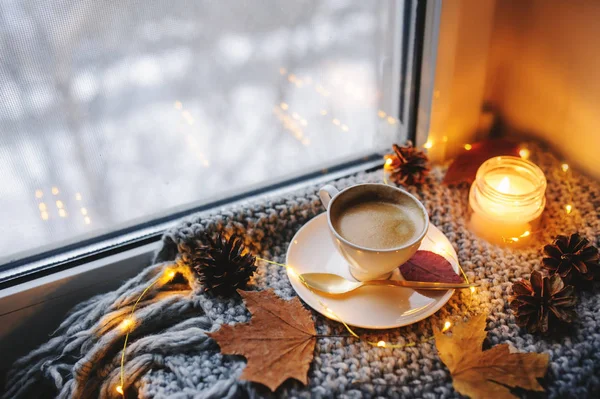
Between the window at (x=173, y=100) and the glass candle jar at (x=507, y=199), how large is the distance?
198 mm

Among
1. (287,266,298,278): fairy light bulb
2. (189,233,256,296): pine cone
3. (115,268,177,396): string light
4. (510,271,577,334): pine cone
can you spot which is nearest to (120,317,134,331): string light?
(115,268,177,396): string light

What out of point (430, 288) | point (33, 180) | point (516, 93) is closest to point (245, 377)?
point (430, 288)

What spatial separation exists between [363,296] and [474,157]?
37 cm

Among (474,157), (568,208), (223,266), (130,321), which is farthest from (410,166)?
(130,321)

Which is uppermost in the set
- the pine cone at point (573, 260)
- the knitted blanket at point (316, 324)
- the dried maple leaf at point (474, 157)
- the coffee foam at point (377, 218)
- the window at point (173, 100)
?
the window at point (173, 100)

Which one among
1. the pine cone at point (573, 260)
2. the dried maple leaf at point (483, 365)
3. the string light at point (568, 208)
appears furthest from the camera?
the string light at point (568, 208)

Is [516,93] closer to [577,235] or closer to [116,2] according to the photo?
[577,235]

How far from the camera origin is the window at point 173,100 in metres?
0.72

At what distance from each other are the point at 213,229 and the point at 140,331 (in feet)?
0.61

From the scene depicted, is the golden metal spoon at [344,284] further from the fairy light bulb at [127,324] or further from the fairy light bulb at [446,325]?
the fairy light bulb at [127,324]

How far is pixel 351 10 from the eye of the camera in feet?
2.76

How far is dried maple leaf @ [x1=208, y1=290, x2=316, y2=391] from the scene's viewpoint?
65 centimetres

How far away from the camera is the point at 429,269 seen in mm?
777

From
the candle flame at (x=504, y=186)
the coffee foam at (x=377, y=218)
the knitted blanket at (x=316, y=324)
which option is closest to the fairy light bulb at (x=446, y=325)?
the knitted blanket at (x=316, y=324)
